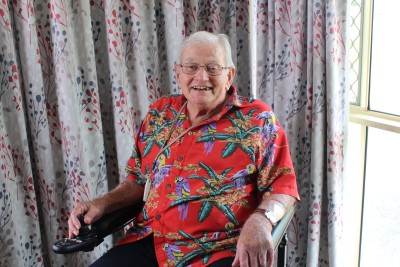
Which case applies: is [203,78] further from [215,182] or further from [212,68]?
[215,182]

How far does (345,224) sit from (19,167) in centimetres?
152

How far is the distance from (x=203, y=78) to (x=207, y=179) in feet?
1.19

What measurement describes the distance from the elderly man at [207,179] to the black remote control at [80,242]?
0.03 meters

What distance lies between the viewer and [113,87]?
2168mm

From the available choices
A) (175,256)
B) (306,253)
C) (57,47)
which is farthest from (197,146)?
(306,253)

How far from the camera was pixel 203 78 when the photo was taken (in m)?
1.76

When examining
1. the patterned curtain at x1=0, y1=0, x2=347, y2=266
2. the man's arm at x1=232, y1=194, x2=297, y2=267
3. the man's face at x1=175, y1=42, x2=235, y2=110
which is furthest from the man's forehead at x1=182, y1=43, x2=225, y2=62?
the man's arm at x1=232, y1=194, x2=297, y2=267

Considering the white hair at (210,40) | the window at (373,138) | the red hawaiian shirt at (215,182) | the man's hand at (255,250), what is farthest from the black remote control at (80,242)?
the window at (373,138)

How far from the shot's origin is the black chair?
1.57 meters

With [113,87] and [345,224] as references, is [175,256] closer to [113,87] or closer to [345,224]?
[113,87]

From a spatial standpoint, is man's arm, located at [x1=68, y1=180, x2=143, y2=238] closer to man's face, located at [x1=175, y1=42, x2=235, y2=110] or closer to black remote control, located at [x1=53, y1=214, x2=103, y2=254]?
black remote control, located at [x1=53, y1=214, x2=103, y2=254]

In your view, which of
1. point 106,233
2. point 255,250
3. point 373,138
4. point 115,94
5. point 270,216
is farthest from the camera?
point 373,138

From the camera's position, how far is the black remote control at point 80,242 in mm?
1574

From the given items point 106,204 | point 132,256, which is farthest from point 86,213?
point 132,256
